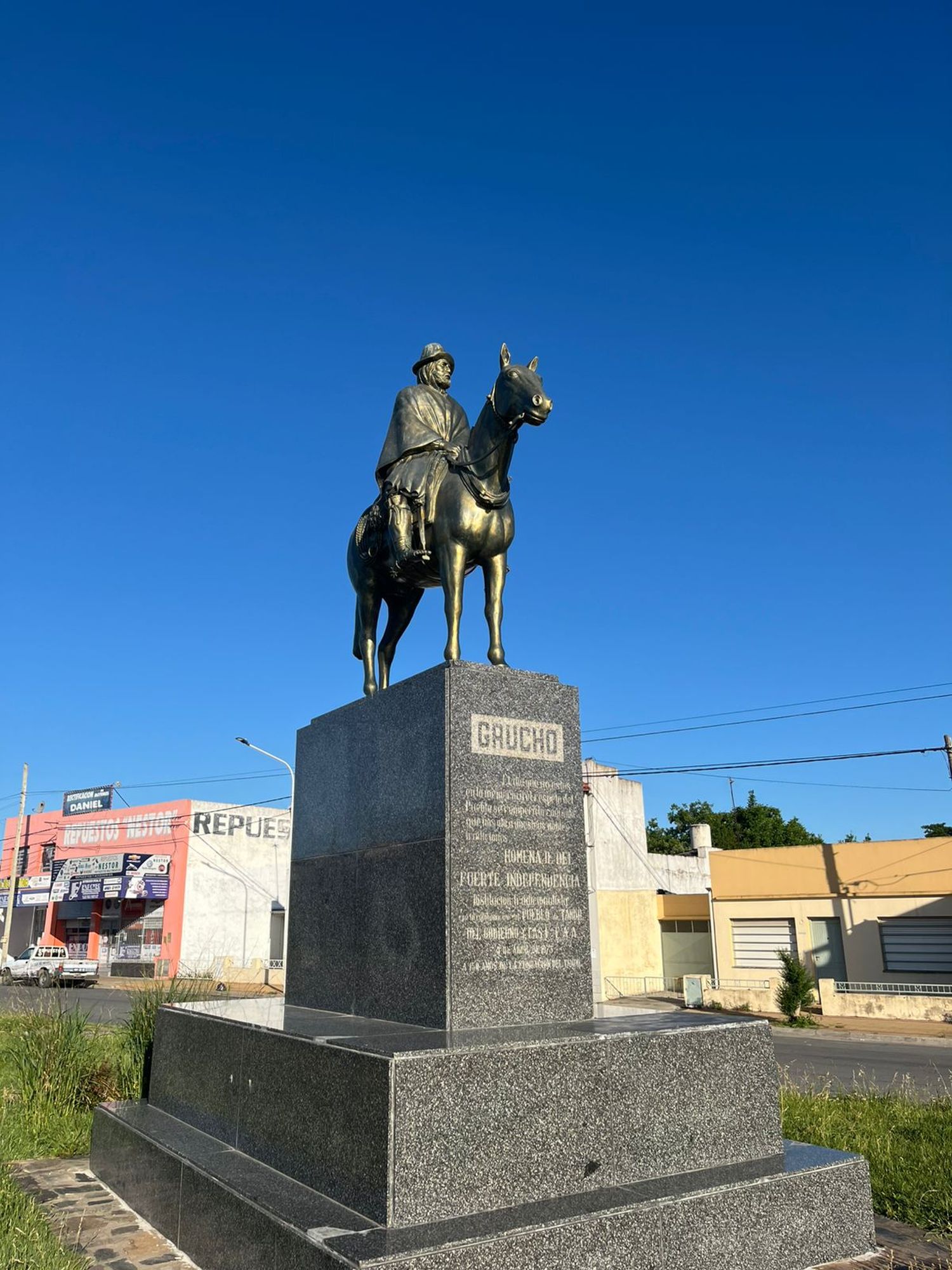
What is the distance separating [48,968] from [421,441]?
106 feet

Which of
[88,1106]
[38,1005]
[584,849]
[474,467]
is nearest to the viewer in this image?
[584,849]

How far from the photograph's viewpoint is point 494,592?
6793 mm

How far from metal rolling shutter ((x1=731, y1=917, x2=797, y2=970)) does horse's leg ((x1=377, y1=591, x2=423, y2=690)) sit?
904 inches

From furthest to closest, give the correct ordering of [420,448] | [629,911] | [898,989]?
[629,911], [898,989], [420,448]

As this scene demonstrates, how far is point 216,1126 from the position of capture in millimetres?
5883

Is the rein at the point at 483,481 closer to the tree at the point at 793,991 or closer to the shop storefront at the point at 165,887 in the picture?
the tree at the point at 793,991

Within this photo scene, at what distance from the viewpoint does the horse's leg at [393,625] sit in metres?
8.05

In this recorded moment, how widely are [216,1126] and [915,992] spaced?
76.7 ft

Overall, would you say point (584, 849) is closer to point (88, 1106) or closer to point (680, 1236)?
point (680, 1236)

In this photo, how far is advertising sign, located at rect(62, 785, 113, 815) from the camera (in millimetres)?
42000

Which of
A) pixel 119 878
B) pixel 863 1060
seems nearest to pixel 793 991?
Answer: pixel 863 1060

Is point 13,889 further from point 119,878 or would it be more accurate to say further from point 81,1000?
point 81,1000

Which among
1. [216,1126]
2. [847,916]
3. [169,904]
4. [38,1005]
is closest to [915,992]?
[847,916]

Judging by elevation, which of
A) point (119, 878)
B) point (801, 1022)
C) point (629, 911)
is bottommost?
point (801, 1022)
